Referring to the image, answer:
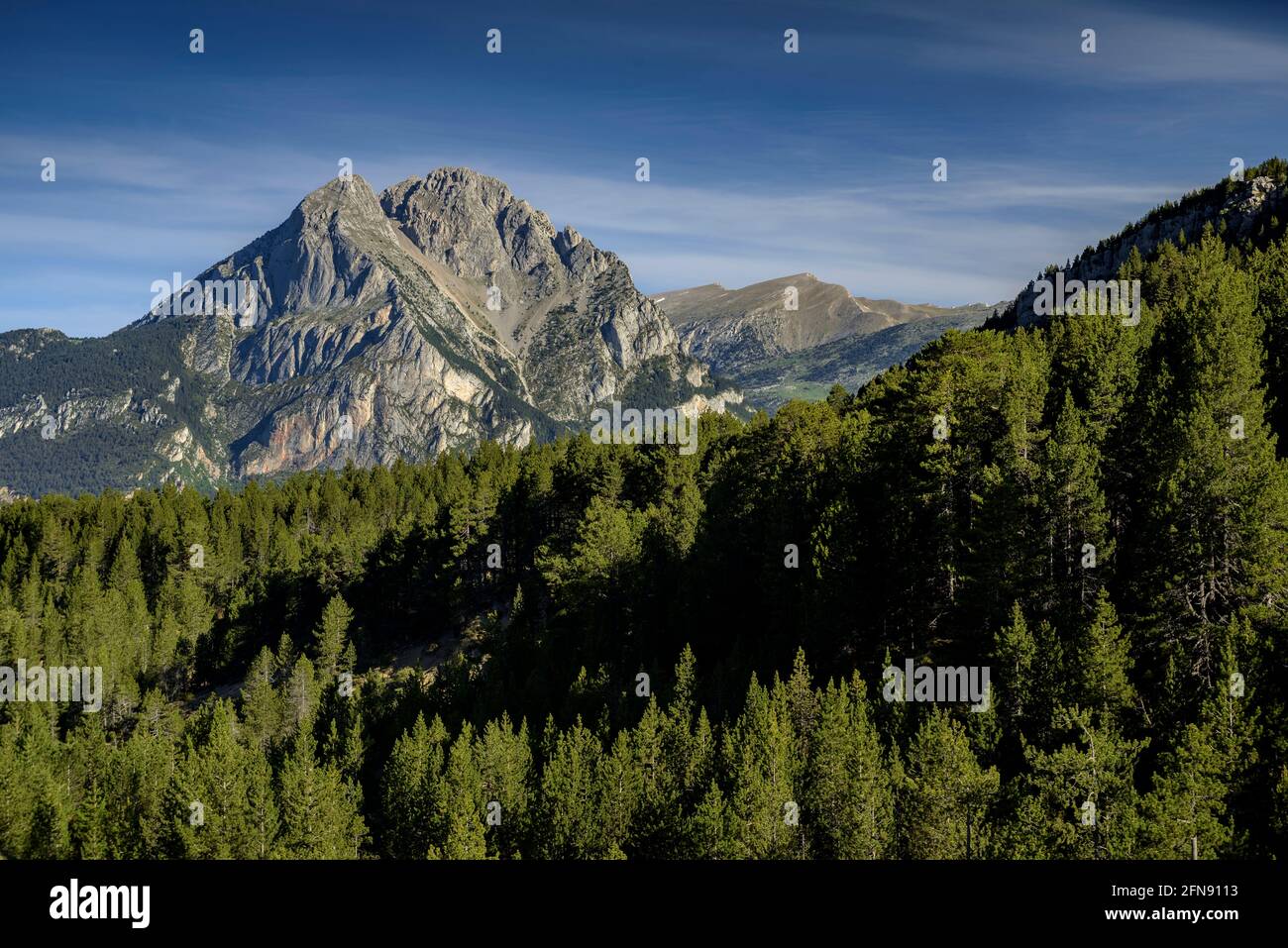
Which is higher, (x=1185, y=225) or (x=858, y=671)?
(x=1185, y=225)

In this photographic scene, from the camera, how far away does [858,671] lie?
4619 centimetres

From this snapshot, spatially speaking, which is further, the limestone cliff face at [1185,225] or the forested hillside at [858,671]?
the limestone cliff face at [1185,225]

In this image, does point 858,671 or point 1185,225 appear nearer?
point 858,671

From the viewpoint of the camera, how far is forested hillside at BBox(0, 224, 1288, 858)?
33.0 meters

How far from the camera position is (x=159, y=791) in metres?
58.4

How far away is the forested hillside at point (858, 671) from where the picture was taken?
33.0 m

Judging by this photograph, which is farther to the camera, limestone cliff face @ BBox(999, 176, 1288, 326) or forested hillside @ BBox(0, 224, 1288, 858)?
limestone cliff face @ BBox(999, 176, 1288, 326)

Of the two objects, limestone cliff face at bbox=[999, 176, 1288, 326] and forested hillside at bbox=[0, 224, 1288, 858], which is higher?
limestone cliff face at bbox=[999, 176, 1288, 326]

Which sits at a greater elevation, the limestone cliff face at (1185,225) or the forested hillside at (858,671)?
the limestone cliff face at (1185,225)
